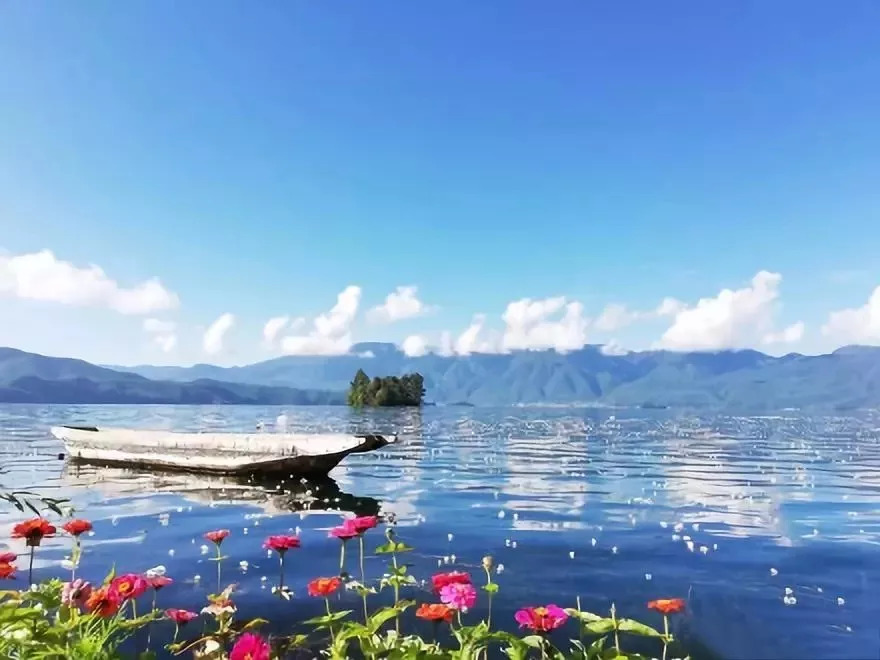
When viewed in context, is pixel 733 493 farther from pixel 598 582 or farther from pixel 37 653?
pixel 37 653

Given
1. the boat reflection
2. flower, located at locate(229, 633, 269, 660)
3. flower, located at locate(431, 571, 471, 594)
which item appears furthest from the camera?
the boat reflection

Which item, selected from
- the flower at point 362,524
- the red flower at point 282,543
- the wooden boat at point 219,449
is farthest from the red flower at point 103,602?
the wooden boat at point 219,449

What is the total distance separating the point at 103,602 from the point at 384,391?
160402mm

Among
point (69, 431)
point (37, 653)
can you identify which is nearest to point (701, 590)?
point (37, 653)

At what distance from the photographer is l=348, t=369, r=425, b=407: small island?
16400 cm

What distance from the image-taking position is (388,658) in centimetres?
505

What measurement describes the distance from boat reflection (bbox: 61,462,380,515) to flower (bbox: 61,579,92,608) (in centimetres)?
1197

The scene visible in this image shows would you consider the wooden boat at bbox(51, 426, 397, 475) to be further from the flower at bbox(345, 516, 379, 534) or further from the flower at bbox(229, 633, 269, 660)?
the flower at bbox(229, 633, 269, 660)

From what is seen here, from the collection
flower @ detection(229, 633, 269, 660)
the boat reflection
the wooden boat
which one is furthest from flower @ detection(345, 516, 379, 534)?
the wooden boat

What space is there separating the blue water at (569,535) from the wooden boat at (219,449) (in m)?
0.76

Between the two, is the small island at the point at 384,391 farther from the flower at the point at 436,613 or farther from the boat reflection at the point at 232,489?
the flower at the point at 436,613

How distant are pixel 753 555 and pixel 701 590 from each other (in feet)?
10.4

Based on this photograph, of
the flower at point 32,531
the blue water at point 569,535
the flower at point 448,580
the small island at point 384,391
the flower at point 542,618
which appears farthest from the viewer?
the small island at point 384,391

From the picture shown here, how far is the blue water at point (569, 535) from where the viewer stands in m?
9.29
